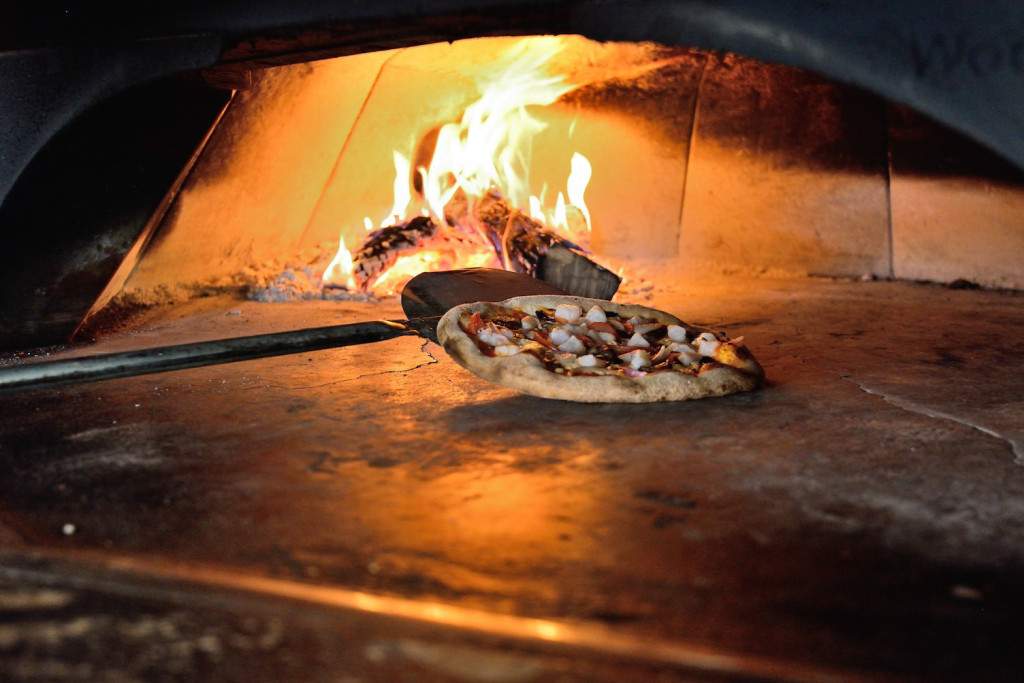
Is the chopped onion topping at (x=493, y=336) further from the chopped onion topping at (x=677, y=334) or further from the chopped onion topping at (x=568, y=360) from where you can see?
the chopped onion topping at (x=677, y=334)

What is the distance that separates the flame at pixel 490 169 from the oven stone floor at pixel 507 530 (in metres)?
1.69

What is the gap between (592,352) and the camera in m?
2.09

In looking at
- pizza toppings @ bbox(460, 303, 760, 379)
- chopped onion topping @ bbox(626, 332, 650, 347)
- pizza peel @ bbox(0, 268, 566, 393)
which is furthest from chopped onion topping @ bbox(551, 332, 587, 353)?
pizza peel @ bbox(0, 268, 566, 393)

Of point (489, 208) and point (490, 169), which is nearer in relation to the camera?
point (489, 208)

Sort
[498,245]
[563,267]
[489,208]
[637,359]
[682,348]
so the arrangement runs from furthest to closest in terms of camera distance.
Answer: [489,208] < [498,245] < [563,267] < [682,348] < [637,359]

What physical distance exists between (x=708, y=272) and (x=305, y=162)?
1.89 m

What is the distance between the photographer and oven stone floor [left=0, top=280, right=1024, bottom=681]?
1.00 meters

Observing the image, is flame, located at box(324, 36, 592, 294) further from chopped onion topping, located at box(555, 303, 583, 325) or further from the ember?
chopped onion topping, located at box(555, 303, 583, 325)

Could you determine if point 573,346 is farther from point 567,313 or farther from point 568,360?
point 567,313

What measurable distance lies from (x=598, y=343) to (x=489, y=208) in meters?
1.81

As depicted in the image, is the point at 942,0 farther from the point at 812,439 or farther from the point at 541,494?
the point at 541,494

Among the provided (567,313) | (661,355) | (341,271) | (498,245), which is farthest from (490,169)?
(661,355)

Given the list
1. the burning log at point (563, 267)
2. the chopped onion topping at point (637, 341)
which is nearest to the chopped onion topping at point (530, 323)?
the chopped onion topping at point (637, 341)

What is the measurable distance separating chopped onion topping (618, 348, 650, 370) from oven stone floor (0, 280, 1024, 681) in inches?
4.3
